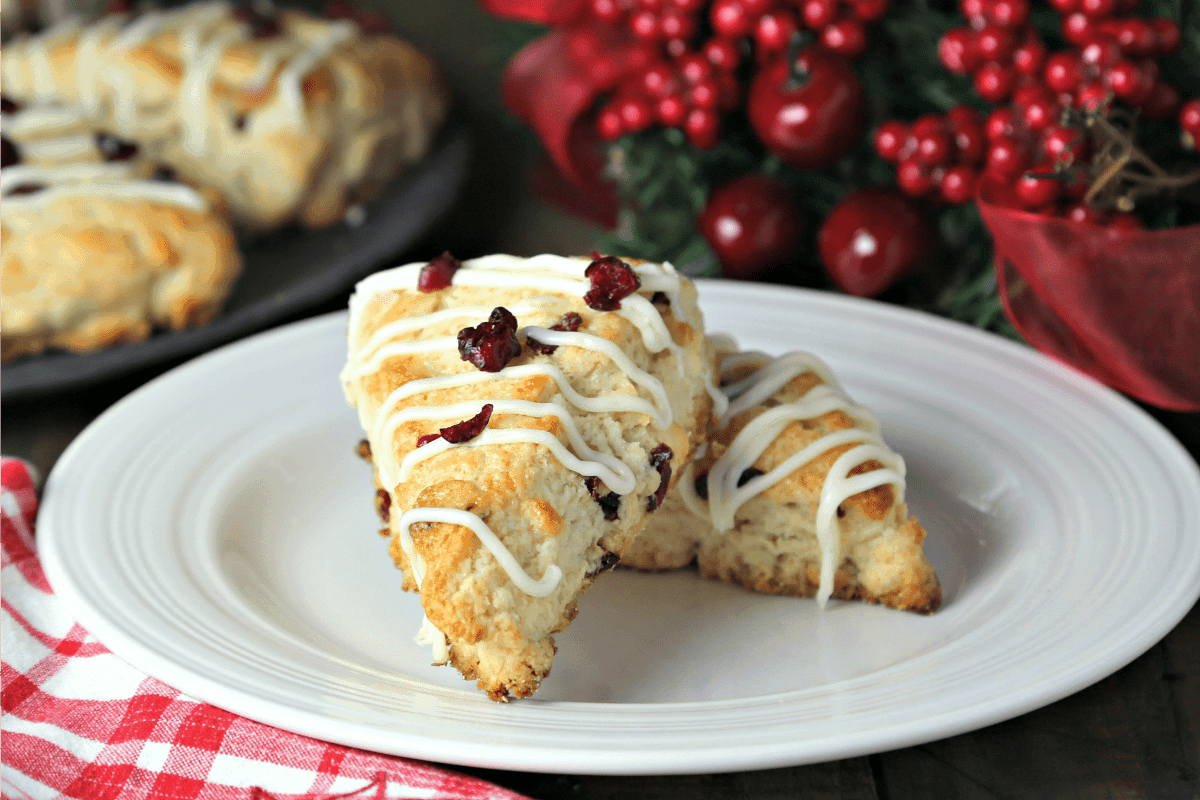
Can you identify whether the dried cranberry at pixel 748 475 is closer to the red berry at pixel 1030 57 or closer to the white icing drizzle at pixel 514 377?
the white icing drizzle at pixel 514 377

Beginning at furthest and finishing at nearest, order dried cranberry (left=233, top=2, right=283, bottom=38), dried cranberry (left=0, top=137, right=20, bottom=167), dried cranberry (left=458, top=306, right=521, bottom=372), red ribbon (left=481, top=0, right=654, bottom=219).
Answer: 1. dried cranberry (left=233, top=2, right=283, bottom=38)
2. dried cranberry (left=0, top=137, right=20, bottom=167)
3. red ribbon (left=481, top=0, right=654, bottom=219)
4. dried cranberry (left=458, top=306, right=521, bottom=372)

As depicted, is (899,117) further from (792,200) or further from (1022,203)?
(1022,203)

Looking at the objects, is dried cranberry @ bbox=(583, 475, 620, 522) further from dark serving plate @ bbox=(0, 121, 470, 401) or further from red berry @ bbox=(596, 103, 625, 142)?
dark serving plate @ bbox=(0, 121, 470, 401)

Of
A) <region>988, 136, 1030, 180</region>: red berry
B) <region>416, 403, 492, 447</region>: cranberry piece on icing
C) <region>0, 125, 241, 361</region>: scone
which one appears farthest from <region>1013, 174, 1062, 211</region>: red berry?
<region>0, 125, 241, 361</region>: scone

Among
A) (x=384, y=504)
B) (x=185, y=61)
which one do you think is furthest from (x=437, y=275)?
(x=185, y=61)

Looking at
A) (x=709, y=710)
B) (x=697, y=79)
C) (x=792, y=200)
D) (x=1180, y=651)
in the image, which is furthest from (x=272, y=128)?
(x=1180, y=651)

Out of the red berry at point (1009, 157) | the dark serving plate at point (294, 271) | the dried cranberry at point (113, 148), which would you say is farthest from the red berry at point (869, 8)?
the dried cranberry at point (113, 148)

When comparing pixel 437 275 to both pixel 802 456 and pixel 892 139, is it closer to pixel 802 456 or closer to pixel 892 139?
pixel 802 456
